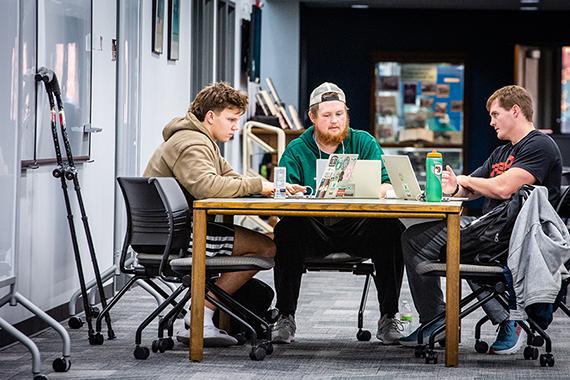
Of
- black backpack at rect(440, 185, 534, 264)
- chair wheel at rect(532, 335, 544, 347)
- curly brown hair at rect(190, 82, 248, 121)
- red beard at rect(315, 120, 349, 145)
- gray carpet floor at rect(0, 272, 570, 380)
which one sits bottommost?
gray carpet floor at rect(0, 272, 570, 380)

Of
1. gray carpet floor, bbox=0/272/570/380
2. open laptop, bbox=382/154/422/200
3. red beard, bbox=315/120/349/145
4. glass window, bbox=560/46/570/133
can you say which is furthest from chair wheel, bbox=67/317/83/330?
glass window, bbox=560/46/570/133

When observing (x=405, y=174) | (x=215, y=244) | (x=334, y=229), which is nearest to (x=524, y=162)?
(x=405, y=174)

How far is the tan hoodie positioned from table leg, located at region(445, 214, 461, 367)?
0.89 metres

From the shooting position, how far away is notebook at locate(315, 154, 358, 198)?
524 centimetres

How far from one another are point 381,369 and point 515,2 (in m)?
11.1

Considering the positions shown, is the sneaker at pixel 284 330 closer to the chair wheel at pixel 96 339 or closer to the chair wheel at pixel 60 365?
the chair wheel at pixel 96 339

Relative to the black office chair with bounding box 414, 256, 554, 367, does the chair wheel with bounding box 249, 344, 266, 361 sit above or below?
below

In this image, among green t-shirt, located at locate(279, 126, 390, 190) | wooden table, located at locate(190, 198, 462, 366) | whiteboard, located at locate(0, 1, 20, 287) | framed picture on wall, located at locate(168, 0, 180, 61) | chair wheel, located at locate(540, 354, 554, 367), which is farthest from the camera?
framed picture on wall, located at locate(168, 0, 180, 61)

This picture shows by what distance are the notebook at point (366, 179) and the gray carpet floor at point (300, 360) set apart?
0.71 m

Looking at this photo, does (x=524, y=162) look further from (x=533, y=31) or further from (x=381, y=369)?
(x=533, y=31)

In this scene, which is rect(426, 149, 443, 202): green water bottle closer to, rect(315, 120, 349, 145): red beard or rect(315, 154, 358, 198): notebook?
rect(315, 154, 358, 198): notebook

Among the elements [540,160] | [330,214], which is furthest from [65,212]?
[540,160]

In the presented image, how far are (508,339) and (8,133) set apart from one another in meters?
2.33

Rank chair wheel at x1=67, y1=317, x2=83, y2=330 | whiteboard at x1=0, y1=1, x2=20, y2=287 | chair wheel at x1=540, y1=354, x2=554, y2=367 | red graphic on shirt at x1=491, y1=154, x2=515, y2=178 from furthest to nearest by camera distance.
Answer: chair wheel at x1=67, y1=317, x2=83, y2=330 → red graphic on shirt at x1=491, y1=154, x2=515, y2=178 → chair wheel at x1=540, y1=354, x2=554, y2=367 → whiteboard at x1=0, y1=1, x2=20, y2=287
